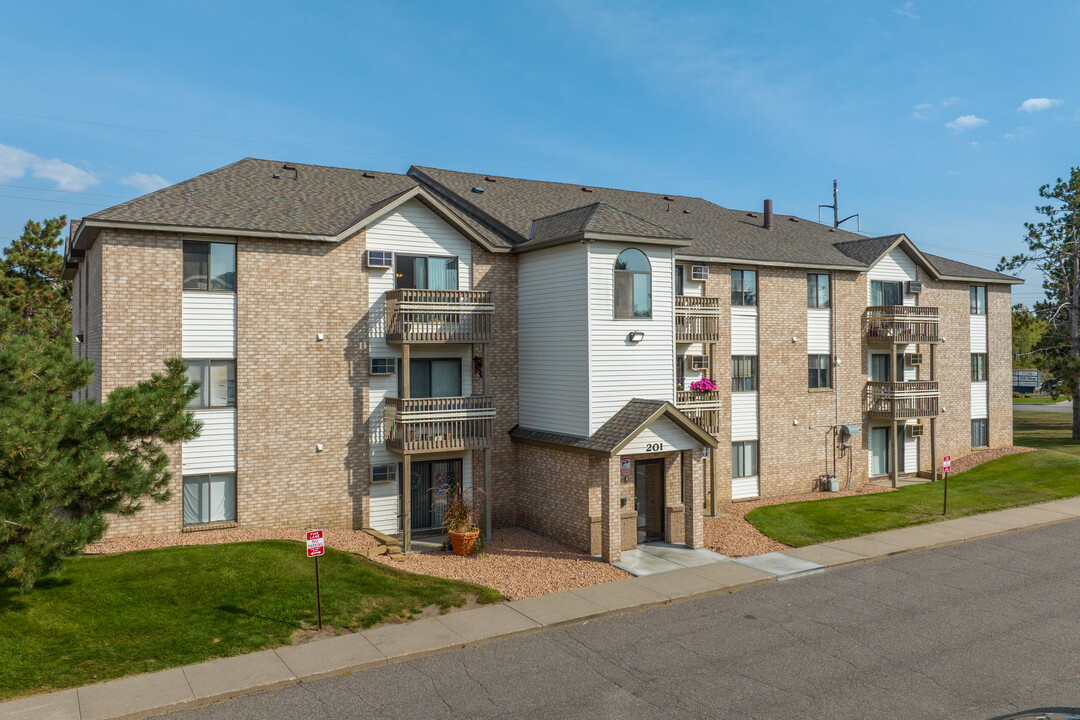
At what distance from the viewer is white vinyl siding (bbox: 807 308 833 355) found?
28328 millimetres

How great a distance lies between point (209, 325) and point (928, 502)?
2406 cm

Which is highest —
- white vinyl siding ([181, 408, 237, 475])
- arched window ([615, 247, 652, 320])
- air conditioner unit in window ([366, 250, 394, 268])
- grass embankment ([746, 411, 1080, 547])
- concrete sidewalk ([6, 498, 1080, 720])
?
air conditioner unit in window ([366, 250, 394, 268])

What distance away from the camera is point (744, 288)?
2683cm

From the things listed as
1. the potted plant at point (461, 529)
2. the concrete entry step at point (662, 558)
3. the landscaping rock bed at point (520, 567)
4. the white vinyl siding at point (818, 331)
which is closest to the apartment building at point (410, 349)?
the concrete entry step at point (662, 558)

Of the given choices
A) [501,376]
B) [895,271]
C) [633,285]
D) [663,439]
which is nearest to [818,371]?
[895,271]

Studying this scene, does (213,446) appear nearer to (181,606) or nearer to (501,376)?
(181,606)

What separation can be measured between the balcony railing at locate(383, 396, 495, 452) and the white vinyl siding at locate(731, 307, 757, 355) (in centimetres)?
1033

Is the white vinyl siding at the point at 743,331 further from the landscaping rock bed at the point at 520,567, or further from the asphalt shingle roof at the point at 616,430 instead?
the landscaping rock bed at the point at 520,567

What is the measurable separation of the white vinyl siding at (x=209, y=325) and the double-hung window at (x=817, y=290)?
20884 mm

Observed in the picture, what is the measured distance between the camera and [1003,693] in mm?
11156

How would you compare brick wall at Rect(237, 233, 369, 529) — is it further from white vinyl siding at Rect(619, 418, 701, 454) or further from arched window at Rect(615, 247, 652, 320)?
white vinyl siding at Rect(619, 418, 701, 454)

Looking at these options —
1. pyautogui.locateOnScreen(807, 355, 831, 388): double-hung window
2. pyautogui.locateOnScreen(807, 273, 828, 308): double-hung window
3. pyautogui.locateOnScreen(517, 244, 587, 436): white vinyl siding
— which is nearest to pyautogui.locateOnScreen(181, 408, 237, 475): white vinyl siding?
pyautogui.locateOnScreen(517, 244, 587, 436): white vinyl siding

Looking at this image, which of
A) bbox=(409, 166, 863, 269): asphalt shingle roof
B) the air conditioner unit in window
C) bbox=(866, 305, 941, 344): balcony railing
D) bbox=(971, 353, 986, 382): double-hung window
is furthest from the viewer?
bbox=(971, 353, 986, 382): double-hung window

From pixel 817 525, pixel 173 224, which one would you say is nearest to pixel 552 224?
pixel 173 224
